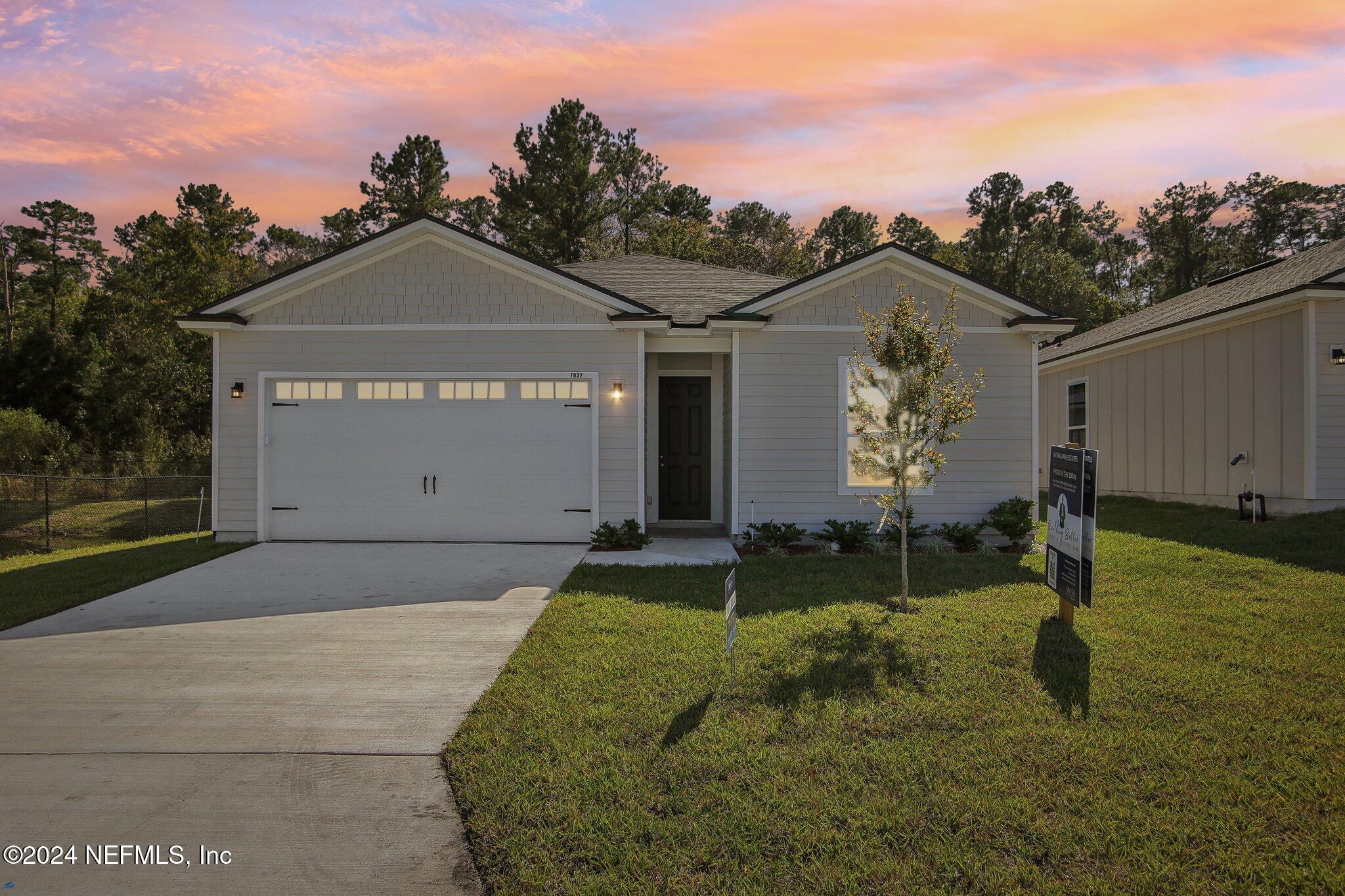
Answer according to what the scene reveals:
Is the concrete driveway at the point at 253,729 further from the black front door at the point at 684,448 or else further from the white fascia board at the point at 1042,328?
the white fascia board at the point at 1042,328

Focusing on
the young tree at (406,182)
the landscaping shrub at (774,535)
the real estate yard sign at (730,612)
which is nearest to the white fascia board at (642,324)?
the landscaping shrub at (774,535)

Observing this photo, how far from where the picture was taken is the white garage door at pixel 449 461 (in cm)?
1060

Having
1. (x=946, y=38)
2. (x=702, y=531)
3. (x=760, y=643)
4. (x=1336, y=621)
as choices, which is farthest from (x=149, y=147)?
(x=1336, y=621)

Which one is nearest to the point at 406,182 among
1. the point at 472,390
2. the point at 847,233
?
the point at 847,233

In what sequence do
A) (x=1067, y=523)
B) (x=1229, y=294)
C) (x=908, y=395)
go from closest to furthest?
1. (x=1067, y=523)
2. (x=908, y=395)
3. (x=1229, y=294)

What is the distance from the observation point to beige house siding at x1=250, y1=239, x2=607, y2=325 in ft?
34.7

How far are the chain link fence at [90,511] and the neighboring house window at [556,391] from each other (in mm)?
4909

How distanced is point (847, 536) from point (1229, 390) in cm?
791

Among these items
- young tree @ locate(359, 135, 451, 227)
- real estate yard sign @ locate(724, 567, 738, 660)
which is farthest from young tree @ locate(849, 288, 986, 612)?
young tree @ locate(359, 135, 451, 227)

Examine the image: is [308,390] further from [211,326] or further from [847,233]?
[847,233]

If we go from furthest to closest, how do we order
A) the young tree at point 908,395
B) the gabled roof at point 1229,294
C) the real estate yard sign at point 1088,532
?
1. the gabled roof at point 1229,294
2. the young tree at point 908,395
3. the real estate yard sign at point 1088,532

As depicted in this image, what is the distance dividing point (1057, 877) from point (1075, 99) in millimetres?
11037

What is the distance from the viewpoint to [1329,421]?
11.3 metres

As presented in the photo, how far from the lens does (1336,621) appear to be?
6.24 m
